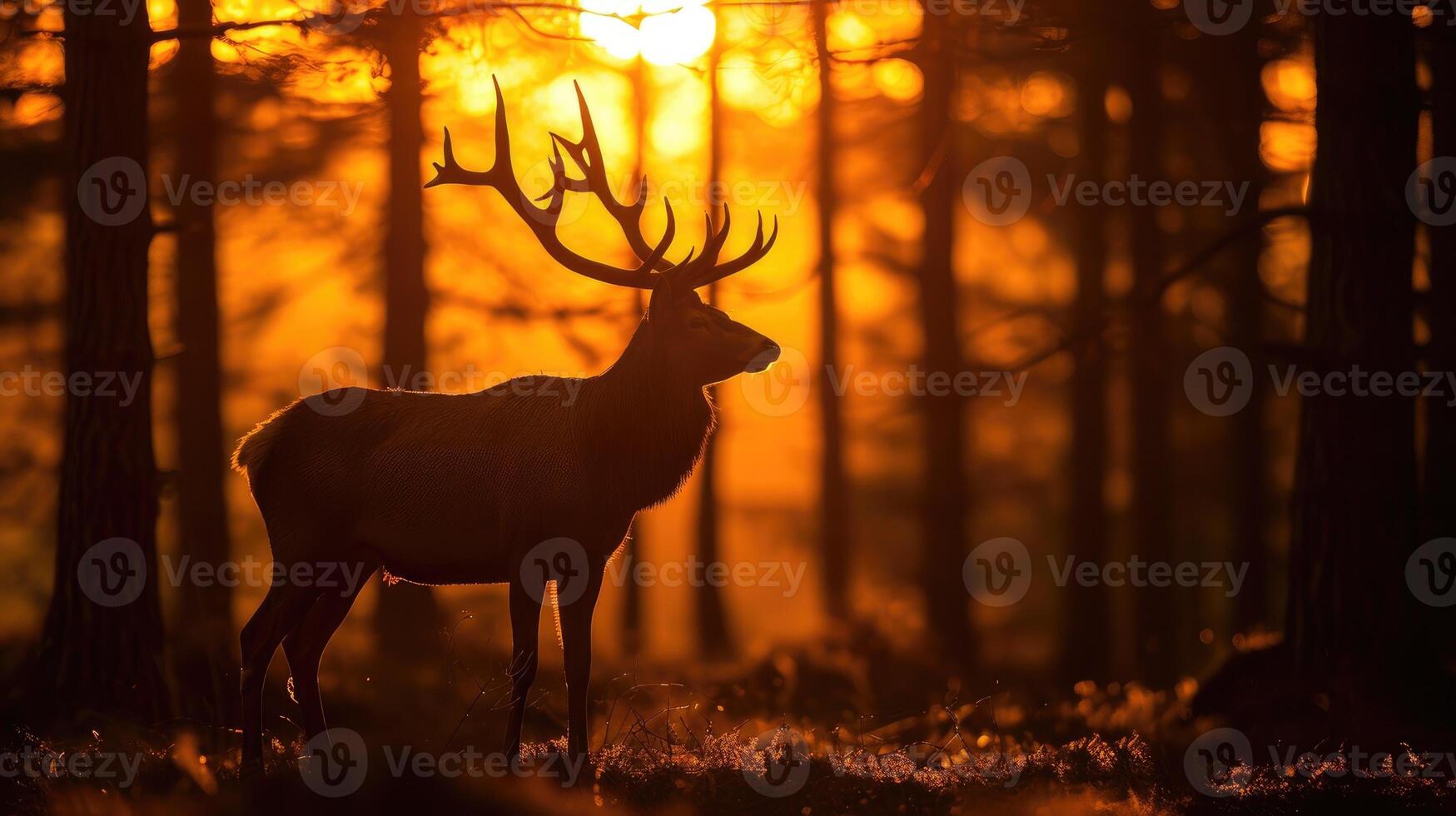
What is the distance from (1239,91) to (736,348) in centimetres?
915

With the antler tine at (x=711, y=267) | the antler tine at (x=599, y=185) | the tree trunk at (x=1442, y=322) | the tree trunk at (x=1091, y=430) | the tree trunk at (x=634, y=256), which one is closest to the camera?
the antler tine at (x=711, y=267)

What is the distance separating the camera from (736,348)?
269 inches

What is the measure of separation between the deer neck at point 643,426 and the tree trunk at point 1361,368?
12.4 ft

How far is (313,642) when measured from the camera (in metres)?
6.99

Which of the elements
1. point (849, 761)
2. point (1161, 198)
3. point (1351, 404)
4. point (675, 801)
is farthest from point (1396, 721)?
point (1161, 198)

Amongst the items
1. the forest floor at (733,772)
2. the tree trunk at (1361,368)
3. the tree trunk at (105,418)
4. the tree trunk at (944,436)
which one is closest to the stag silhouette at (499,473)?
the forest floor at (733,772)

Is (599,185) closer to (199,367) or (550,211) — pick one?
(550,211)

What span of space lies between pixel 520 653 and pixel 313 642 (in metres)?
1.43

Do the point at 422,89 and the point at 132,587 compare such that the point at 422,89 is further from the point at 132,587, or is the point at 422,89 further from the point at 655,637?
the point at 655,637

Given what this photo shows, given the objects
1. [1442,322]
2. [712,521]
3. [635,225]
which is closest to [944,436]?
[712,521]

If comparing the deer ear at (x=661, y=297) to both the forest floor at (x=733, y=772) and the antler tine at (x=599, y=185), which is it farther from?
the forest floor at (x=733, y=772)

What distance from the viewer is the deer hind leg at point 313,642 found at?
6824 mm

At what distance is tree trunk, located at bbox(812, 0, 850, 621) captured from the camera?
12.1 m

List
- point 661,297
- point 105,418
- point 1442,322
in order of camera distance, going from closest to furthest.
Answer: point 661,297, point 105,418, point 1442,322
